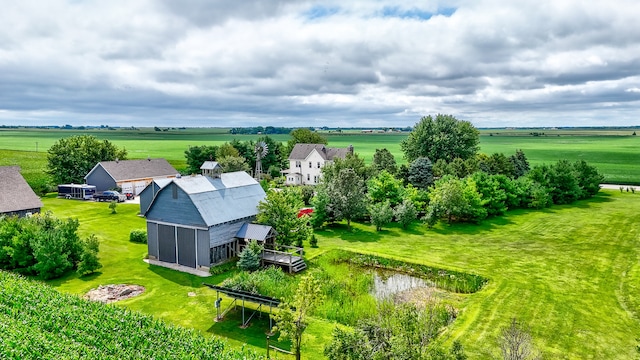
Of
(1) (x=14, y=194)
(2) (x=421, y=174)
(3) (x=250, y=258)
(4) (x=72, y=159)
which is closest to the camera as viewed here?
(3) (x=250, y=258)

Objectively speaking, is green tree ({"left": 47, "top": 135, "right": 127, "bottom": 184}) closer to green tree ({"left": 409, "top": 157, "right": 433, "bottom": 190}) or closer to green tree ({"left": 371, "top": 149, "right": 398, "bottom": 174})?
green tree ({"left": 371, "top": 149, "right": 398, "bottom": 174})

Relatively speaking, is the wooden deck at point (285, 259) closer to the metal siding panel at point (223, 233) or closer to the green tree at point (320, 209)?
the metal siding panel at point (223, 233)

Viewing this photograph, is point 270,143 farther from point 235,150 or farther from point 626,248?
point 626,248

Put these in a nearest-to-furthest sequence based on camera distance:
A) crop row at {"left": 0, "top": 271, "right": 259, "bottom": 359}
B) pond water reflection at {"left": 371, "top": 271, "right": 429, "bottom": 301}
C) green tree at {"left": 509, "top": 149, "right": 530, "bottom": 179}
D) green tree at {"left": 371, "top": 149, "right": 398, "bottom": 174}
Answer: crop row at {"left": 0, "top": 271, "right": 259, "bottom": 359} → pond water reflection at {"left": 371, "top": 271, "right": 429, "bottom": 301} → green tree at {"left": 371, "top": 149, "right": 398, "bottom": 174} → green tree at {"left": 509, "top": 149, "right": 530, "bottom": 179}

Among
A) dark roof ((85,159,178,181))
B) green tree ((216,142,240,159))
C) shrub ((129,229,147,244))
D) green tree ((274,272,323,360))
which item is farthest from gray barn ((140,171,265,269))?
green tree ((216,142,240,159))

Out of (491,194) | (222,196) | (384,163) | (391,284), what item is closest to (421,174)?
(384,163)

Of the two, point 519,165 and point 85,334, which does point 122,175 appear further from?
point 519,165
